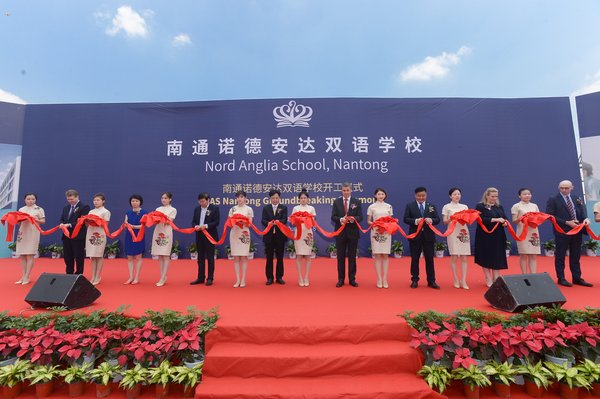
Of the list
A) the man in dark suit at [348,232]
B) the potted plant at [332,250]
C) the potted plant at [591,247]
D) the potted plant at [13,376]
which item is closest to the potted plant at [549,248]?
the potted plant at [591,247]

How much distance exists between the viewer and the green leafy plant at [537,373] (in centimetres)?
208

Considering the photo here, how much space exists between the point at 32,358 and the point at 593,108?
10.7m

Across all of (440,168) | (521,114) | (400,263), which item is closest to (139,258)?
(400,263)

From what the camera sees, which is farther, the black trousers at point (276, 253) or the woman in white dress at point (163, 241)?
the black trousers at point (276, 253)

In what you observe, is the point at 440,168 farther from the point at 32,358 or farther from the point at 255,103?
the point at 32,358

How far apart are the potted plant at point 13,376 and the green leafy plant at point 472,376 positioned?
3.18 meters

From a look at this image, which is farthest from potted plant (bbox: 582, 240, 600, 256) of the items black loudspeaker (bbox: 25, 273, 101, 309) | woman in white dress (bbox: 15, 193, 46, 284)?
woman in white dress (bbox: 15, 193, 46, 284)

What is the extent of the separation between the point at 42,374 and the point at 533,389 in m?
3.62

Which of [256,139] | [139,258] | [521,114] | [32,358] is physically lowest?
[32,358]

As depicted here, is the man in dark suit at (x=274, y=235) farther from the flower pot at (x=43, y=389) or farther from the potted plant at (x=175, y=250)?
the potted plant at (x=175, y=250)

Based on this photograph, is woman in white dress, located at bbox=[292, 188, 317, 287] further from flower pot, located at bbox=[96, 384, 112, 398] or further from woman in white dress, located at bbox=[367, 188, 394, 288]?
flower pot, located at bbox=[96, 384, 112, 398]

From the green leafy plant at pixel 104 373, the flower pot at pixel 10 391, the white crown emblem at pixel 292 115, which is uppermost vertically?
the white crown emblem at pixel 292 115

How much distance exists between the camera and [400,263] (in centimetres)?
601

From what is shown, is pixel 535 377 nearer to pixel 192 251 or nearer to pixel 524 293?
pixel 524 293
